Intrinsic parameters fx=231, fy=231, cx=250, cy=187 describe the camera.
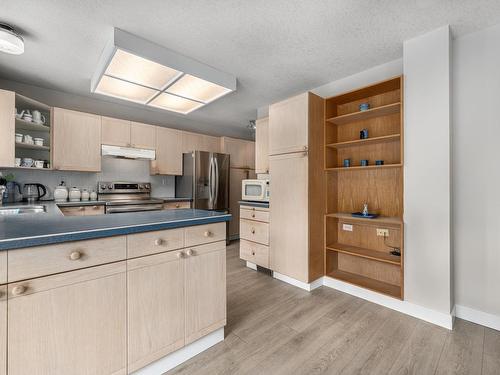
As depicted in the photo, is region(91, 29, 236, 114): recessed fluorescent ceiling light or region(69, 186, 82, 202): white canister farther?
region(69, 186, 82, 202): white canister

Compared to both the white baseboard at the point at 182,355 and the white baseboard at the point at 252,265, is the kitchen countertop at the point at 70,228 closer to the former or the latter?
the white baseboard at the point at 182,355

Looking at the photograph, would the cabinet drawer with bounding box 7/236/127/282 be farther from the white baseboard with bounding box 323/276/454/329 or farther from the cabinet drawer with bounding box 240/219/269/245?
the white baseboard with bounding box 323/276/454/329

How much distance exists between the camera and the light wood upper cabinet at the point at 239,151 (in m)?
4.96

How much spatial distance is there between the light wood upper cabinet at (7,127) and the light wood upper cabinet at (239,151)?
3.15 m

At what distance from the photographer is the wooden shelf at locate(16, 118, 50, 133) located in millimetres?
2894

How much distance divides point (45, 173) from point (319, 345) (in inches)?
163

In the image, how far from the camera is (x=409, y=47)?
7.16 ft

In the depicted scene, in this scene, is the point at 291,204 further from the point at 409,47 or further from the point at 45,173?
the point at 45,173

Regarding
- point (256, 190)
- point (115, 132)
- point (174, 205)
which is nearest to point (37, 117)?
point (115, 132)

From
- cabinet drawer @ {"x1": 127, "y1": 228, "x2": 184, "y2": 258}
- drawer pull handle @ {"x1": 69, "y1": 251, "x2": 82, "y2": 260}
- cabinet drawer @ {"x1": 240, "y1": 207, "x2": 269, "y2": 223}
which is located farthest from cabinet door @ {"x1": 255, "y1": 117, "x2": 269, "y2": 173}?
drawer pull handle @ {"x1": 69, "y1": 251, "x2": 82, "y2": 260}

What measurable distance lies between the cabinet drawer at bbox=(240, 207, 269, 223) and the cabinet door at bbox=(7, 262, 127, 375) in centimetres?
203

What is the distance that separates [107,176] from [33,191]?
95 centimetres

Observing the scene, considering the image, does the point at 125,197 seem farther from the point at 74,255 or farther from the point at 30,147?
the point at 74,255

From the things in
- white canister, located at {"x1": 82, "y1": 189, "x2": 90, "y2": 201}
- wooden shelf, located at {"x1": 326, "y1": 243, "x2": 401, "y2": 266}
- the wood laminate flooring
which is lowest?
the wood laminate flooring
